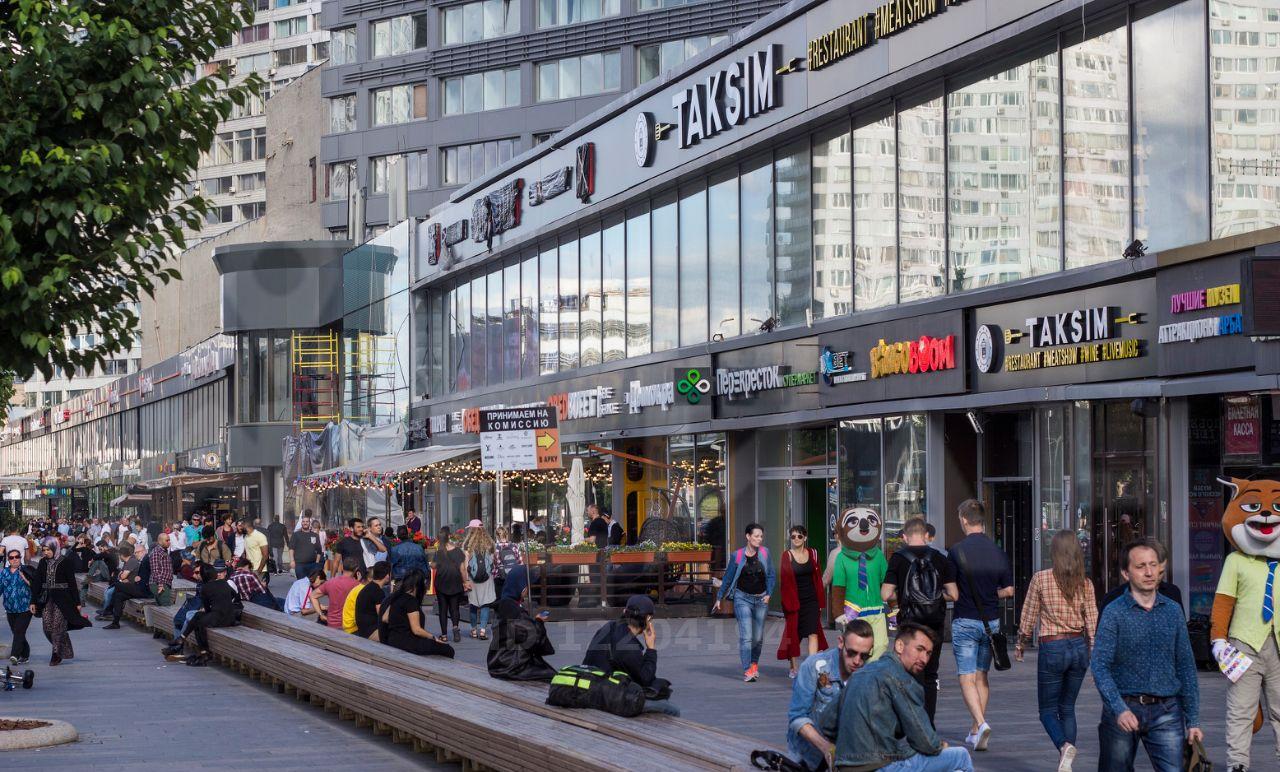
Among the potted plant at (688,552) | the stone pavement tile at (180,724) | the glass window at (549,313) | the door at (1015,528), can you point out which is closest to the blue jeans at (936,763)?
the stone pavement tile at (180,724)

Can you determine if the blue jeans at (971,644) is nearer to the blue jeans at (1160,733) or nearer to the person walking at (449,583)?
the blue jeans at (1160,733)

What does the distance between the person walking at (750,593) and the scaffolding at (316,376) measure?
44.2 m

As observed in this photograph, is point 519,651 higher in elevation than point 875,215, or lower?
lower

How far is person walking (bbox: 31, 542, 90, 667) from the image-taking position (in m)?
21.2

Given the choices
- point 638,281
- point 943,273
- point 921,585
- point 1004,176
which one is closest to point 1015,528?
point 943,273

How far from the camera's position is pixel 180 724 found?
15.4 meters

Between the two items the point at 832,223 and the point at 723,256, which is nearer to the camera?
the point at 832,223

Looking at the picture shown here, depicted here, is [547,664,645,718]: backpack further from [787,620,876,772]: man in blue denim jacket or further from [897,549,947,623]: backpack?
[787,620,876,772]: man in blue denim jacket

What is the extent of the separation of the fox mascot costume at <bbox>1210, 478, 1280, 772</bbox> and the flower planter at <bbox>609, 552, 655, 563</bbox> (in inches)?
658

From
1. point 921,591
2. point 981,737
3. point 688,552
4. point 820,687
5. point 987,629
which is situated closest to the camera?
point 820,687

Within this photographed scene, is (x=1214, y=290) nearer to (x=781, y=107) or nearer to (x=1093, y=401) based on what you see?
(x=1093, y=401)

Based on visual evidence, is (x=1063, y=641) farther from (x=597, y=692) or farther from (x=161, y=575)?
(x=161, y=575)

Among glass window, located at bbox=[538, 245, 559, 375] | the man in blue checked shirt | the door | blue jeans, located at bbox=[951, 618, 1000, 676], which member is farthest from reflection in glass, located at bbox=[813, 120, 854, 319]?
the man in blue checked shirt

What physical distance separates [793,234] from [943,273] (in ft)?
14.1
